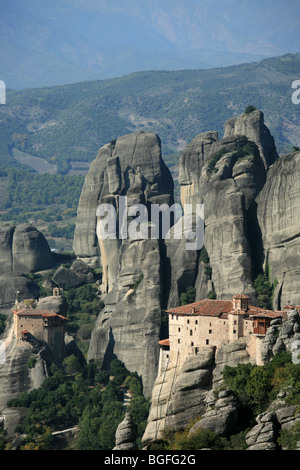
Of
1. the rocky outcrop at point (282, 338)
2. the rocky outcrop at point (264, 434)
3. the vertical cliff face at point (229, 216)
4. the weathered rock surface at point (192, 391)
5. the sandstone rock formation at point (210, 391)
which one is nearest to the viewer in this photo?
the rocky outcrop at point (264, 434)

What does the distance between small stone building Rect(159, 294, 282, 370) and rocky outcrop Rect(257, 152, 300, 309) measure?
8.98 meters

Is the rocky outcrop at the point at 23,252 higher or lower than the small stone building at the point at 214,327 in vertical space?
higher

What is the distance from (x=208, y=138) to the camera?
344ft

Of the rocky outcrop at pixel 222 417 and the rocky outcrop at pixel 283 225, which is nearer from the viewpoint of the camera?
the rocky outcrop at pixel 222 417

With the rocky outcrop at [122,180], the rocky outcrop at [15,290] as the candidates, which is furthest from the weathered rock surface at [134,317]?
the rocky outcrop at [15,290]

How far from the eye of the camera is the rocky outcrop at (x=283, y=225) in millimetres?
80562

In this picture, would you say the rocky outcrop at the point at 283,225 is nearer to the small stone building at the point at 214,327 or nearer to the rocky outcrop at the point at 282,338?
the small stone building at the point at 214,327

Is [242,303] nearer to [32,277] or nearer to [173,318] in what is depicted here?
[173,318]

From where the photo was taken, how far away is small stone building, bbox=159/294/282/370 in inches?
2677

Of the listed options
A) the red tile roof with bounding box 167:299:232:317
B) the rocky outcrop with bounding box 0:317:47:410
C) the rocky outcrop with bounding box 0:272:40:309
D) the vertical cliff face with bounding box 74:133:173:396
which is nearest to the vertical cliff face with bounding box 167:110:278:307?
the vertical cliff face with bounding box 74:133:173:396

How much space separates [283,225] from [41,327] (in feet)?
65.0

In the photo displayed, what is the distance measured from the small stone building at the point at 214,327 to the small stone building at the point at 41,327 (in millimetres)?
14382

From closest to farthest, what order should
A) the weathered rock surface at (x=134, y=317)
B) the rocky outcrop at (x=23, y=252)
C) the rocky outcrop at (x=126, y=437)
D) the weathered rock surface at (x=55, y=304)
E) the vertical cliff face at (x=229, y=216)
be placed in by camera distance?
1. the rocky outcrop at (x=126, y=437)
2. the vertical cliff face at (x=229, y=216)
3. the weathered rock surface at (x=134, y=317)
4. the weathered rock surface at (x=55, y=304)
5. the rocky outcrop at (x=23, y=252)

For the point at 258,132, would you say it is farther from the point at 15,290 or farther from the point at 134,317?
the point at 15,290
